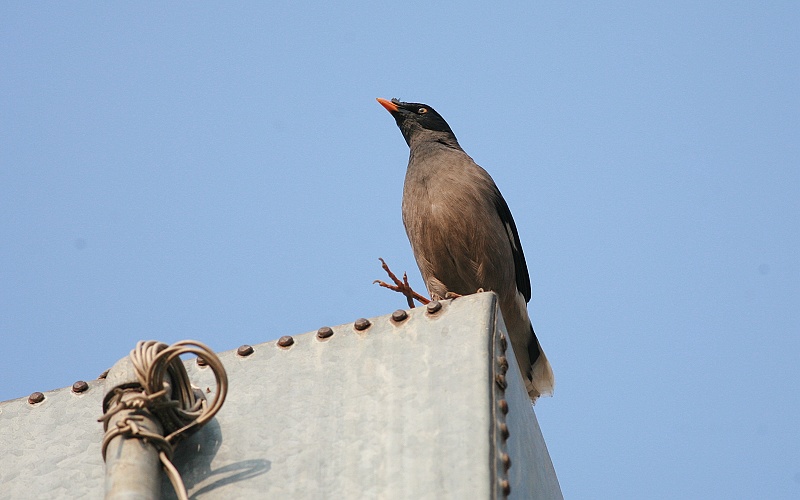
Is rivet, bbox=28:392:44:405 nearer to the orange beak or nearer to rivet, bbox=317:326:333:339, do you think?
rivet, bbox=317:326:333:339

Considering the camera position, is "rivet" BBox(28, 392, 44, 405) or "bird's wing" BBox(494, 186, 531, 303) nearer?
"rivet" BBox(28, 392, 44, 405)

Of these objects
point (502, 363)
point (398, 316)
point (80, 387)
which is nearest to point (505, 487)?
point (502, 363)

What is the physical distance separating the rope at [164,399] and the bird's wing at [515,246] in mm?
Answer: 3781

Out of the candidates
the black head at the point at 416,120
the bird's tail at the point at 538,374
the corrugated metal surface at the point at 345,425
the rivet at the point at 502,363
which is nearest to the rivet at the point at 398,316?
the corrugated metal surface at the point at 345,425

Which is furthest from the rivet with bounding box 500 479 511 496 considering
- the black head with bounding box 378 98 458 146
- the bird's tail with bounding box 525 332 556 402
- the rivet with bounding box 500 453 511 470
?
the black head with bounding box 378 98 458 146

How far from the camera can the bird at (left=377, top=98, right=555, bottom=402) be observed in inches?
220

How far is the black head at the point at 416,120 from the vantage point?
22.3ft

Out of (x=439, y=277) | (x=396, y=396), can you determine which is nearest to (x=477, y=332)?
(x=396, y=396)

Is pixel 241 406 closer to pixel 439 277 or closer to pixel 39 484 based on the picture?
pixel 39 484

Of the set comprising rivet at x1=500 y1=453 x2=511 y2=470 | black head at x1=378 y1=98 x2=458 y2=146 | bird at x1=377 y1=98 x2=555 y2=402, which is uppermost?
black head at x1=378 y1=98 x2=458 y2=146

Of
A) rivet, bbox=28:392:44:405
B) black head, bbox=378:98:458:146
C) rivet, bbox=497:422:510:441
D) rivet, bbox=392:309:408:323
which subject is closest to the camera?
rivet, bbox=497:422:510:441

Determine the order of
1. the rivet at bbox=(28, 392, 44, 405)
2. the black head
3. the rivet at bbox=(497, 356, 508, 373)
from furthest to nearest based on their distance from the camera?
the black head → the rivet at bbox=(28, 392, 44, 405) → the rivet at bbox=(497, 356, 508, 373)

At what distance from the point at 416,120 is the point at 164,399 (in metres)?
4.88

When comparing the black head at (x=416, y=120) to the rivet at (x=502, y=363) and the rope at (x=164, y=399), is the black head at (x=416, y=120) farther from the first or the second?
the rope at (x=164, y=399)
